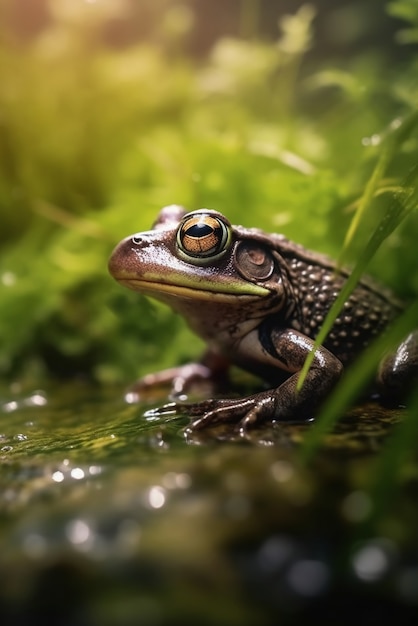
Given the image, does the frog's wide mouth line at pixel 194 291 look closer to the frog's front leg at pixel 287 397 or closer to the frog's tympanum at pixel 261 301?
the frog's tympanum at pixel 261 301

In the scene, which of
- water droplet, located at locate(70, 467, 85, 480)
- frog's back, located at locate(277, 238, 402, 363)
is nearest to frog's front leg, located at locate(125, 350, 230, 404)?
frog's back, located at locate(277, 238, 402, 363)

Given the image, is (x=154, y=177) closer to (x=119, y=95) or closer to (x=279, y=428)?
(x=119, y=95)

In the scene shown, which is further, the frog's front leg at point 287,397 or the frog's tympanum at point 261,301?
the frog's tympanum at point 261,301

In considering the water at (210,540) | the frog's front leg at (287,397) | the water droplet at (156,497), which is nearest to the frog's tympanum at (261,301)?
the frog's front leg at (287,397)

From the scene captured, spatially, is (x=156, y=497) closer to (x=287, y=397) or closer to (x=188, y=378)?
(x=287, y=397)

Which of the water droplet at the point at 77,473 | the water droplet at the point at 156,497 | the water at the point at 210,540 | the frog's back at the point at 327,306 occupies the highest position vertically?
the frog's back at the point at 327,306

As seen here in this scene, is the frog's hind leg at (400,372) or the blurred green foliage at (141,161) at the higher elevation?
the blurred green foliage at (141,161)

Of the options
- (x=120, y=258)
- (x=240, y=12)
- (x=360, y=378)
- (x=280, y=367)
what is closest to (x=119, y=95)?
(x=240, y=12)

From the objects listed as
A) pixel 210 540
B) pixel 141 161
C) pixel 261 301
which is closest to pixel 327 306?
pixel 261 301
